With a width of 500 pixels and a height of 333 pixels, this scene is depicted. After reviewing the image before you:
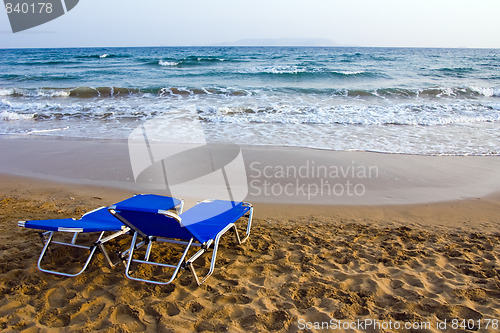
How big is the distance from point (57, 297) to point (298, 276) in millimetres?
1995

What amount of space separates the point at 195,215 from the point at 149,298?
108cm

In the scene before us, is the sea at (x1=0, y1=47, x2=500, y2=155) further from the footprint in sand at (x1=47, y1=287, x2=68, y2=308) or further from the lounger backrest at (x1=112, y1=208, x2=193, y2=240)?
the footprint in sand at (x1=47, y1=287, x2=68, y2=308)

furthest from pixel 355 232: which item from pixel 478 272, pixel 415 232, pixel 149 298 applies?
pixel 149 298

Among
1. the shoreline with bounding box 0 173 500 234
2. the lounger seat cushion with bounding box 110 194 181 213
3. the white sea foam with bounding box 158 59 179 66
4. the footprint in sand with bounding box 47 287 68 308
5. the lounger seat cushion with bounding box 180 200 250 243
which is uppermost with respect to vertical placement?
the white sea foam with bounding box 158 59 179 66

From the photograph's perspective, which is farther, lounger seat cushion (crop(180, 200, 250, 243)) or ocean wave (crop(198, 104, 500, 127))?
ocean wave (crop(198, 104, 500, 127))

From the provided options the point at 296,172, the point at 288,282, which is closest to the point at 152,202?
the point at 288,282

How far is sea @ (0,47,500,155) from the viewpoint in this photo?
9000 millimetres

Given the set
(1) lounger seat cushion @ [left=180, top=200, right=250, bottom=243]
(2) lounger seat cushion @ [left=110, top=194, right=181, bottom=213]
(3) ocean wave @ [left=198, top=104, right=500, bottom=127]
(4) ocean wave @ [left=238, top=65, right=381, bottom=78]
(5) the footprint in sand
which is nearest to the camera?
(5) the footprint in sand

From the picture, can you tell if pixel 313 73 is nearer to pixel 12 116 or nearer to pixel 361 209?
pixel 12 116

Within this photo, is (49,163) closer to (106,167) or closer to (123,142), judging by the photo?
(106,167)

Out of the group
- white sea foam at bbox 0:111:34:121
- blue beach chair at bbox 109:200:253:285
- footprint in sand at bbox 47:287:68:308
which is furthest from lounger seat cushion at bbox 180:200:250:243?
white sea foam at bbox 0:111:34:121

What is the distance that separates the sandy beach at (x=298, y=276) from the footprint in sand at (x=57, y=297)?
0.05 feet

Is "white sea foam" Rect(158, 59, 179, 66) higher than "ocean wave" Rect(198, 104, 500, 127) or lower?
higher

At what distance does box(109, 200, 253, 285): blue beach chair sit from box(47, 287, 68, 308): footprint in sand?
0.51 m
